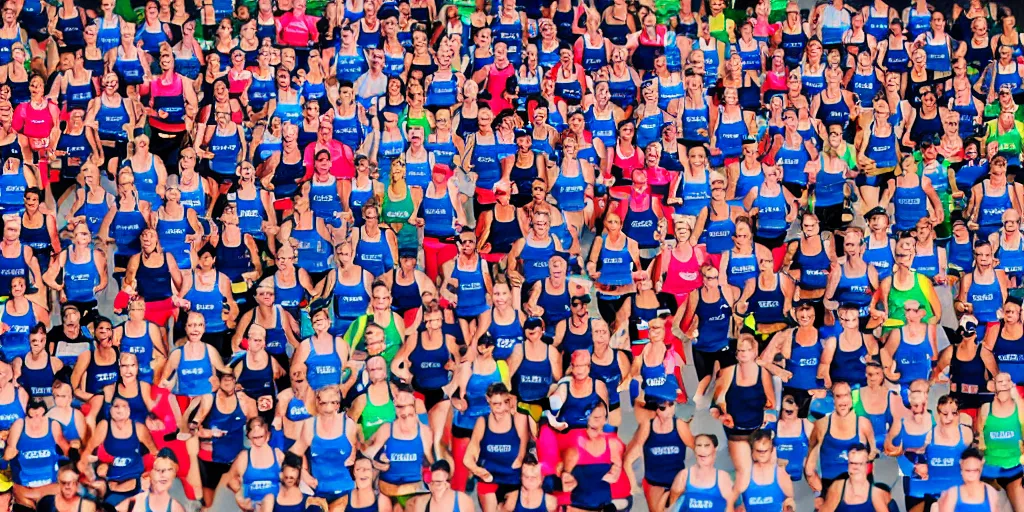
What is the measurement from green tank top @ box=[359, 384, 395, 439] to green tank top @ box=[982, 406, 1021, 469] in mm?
4497

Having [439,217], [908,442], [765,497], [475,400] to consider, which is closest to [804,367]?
[908,442]

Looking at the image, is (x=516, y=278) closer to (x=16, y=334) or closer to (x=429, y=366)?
(x=429, y=366)

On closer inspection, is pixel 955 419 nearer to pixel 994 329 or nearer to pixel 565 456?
pixel 994 329

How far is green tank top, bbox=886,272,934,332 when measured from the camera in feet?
59.6

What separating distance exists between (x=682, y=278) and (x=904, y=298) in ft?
6.02

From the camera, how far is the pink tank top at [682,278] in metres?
18.3

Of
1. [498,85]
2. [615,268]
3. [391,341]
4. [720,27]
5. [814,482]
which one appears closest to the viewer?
[814,482]

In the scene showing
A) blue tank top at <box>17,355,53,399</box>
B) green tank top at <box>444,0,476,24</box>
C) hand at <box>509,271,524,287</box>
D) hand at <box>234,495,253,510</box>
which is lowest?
hand at <box>234,495,253,510</box>

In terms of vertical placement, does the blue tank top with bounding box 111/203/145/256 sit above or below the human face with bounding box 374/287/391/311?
below

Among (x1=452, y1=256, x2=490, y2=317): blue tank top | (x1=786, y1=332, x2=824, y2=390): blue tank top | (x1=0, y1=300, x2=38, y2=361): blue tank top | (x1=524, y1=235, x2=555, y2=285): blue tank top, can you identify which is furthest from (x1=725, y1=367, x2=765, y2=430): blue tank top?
(x1=0, y1=300, x2=38, y2=361): blue tank top

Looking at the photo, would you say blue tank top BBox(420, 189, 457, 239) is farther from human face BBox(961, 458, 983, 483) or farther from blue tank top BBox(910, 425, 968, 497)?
human face BBox(961, 458, 983, 483)

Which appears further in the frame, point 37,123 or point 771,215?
point 37,123

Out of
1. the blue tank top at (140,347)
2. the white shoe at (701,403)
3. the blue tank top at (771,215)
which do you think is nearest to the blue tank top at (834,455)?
the white shoe at (701,403)

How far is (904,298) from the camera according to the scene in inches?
719
